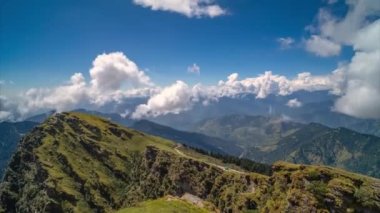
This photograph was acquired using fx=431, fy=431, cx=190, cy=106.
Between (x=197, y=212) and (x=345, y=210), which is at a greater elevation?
(x=345, y=210)

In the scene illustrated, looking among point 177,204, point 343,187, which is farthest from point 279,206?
A: point 177,204

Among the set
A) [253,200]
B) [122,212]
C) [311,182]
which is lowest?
[122,212]

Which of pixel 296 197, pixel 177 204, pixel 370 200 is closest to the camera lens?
pixel 370 200

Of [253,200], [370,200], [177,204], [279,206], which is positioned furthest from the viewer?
[253,200]

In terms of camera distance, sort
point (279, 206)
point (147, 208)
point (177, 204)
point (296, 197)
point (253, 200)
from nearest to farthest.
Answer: point (296, 197) → point (279, 206) → point (147, 208) → point (177, 204) → point (253, 200)

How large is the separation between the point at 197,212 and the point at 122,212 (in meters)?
30.2

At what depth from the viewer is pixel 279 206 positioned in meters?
159

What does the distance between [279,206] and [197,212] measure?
3441 centimetres

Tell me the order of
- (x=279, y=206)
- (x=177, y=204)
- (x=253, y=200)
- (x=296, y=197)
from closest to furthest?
(x=296, y=197)
(x=279, y=206)
(x=177, y=204)
(x=253, y=200)

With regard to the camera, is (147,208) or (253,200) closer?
(147,208)

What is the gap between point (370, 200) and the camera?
125 meters

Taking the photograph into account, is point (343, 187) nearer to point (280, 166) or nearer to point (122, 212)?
point (280, 166)

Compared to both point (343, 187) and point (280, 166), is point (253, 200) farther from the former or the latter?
point (343, 187)

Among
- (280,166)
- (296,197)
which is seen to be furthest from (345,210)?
(280,166)
